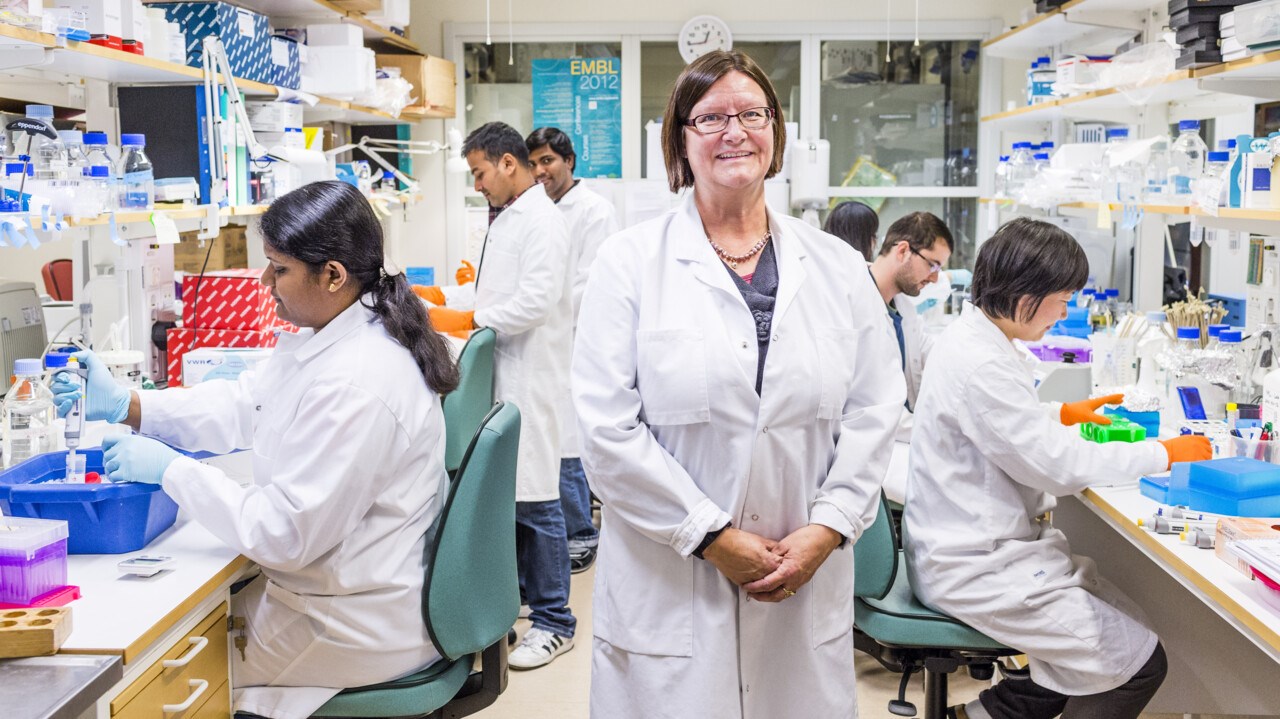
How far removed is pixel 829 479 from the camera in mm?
1804

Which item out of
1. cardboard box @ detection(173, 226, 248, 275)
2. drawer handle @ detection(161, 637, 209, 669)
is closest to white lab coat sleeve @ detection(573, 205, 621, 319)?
cardboard box @ detection(173, 226, 248, 275)

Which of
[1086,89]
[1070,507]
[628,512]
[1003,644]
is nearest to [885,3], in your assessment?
[1086,89]

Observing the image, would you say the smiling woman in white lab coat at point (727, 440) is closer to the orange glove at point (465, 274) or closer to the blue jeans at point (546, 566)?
the blue jeans at point (546, 566)

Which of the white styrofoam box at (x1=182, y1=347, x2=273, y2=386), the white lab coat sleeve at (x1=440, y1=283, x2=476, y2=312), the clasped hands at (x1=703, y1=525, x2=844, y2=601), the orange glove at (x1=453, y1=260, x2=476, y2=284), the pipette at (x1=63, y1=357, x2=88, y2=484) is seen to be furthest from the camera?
the orange glove at (x1=453, y1=260, x2=476, y2=284)

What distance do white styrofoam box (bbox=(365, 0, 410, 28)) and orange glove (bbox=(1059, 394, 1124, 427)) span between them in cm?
321

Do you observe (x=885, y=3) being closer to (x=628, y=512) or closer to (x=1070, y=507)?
(x=1070, y=507)

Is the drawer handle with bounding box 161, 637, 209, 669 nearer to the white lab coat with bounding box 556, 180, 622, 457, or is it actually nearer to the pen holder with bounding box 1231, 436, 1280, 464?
the pen holder with bounding box 1231, 436, 1280, 464

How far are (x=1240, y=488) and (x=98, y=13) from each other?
2410mm

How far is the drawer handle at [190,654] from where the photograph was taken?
1.58 meters

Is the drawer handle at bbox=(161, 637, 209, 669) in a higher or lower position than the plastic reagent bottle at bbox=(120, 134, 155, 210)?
lower

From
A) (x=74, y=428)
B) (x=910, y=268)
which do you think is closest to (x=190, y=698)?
(x=74, y=428)

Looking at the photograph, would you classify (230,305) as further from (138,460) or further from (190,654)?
(190,654)

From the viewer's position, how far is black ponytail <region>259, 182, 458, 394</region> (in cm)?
190

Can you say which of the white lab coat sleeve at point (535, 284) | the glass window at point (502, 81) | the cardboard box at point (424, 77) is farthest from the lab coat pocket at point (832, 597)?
the glass window at point (502, 81)
